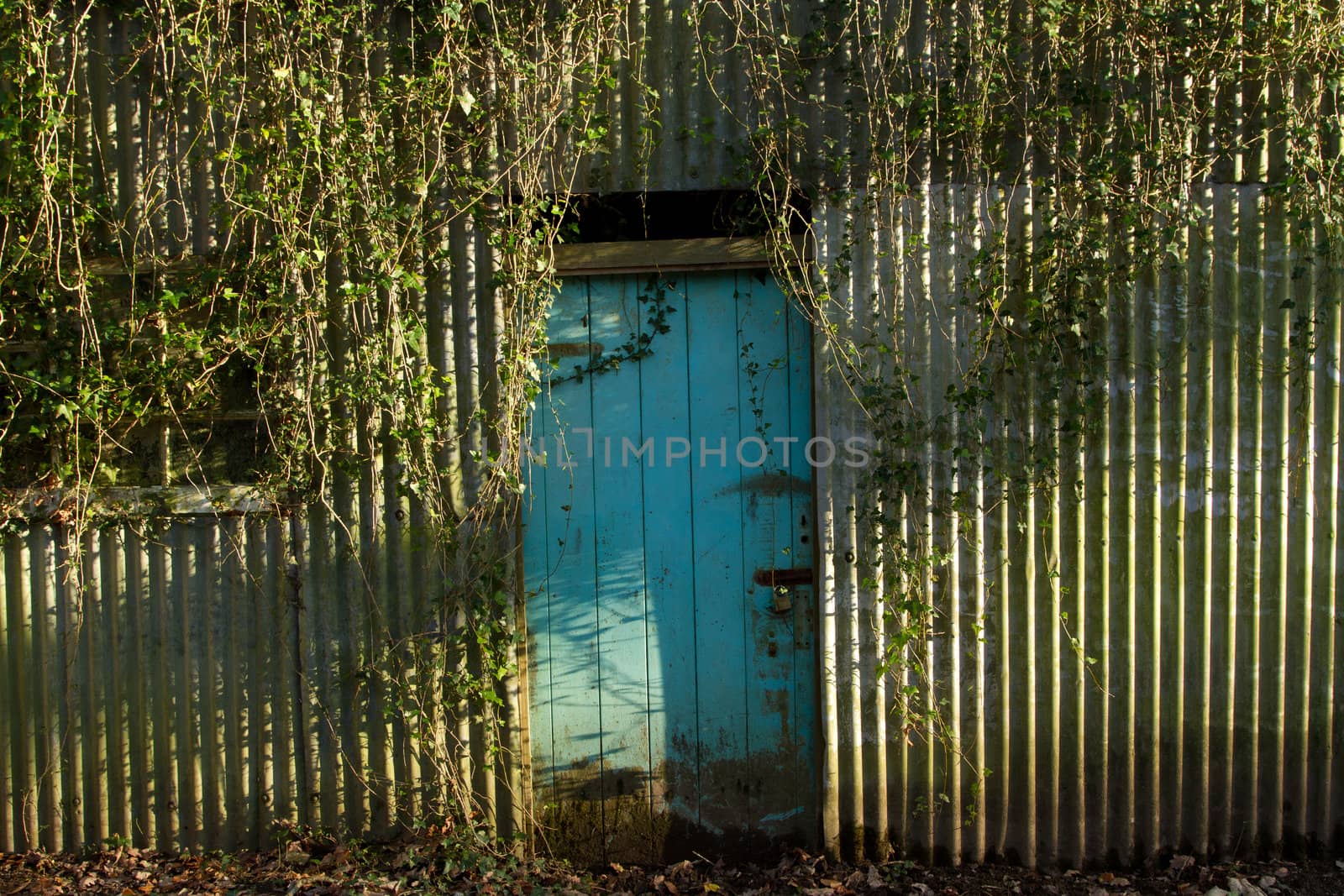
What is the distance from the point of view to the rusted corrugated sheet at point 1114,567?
379 centimetres

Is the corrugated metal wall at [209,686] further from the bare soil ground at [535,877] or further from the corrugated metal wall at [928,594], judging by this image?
the bare soil ground at [535,877]

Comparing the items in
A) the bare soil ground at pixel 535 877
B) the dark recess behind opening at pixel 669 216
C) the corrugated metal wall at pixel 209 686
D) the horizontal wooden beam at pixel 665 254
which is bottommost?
the bare soil ground at pixel 535 877

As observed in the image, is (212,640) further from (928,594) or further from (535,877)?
(928,594)

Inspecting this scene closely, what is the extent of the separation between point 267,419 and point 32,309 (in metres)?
1.08

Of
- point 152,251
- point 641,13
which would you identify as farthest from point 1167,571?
point 152,251

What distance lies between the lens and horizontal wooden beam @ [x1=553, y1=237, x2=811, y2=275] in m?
3.85

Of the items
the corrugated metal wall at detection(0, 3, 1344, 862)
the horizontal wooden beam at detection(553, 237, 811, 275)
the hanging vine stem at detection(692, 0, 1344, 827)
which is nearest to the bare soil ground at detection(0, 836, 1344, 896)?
the corrugated metal wall at detection(0, 3, 1344, 862)

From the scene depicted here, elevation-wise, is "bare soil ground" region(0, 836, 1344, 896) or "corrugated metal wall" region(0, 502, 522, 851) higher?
"corrugated metal wall" region(0, 502, 522, 851)

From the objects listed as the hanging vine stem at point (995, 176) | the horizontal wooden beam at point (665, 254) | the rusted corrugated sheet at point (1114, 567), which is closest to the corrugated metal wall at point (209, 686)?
the horizontal wooden beam at point (665, 254)

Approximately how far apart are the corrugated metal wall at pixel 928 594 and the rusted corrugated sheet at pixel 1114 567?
0.04ft

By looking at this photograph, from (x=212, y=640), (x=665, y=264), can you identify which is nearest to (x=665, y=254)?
(x=665, y=264)

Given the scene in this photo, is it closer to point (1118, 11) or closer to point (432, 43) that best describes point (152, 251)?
point (432, 43)

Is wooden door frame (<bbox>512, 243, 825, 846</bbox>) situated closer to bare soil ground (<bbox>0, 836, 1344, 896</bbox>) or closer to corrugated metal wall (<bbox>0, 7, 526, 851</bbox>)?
corrugated metal wall (<bbox>0, 7, 526, 851</bbox>)

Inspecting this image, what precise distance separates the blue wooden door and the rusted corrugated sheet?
227mm
